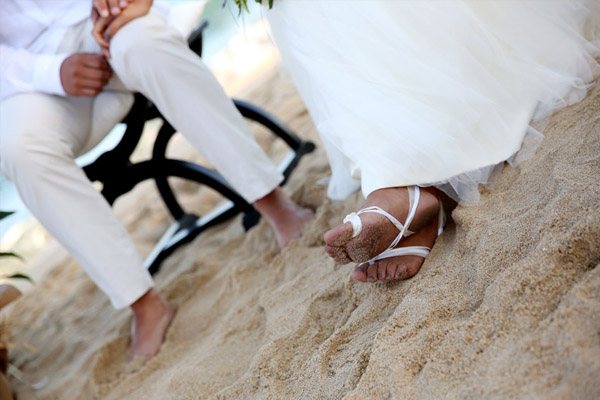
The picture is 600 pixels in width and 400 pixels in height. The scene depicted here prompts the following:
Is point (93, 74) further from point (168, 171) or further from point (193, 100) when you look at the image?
point (168, 171)

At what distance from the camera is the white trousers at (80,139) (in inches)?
71.8

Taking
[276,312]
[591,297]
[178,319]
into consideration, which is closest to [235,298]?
[178,319]

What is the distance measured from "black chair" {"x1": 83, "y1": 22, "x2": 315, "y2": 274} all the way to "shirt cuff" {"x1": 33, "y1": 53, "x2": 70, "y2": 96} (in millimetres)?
254

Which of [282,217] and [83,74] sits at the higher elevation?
[83,74]

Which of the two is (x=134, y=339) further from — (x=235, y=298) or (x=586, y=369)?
(x=586, y=369)

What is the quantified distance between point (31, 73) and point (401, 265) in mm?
1232

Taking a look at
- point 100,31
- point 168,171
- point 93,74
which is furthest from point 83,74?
point 168,171

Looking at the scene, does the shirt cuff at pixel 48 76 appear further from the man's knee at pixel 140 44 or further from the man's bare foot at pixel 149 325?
the man's bare foot at pixel 149 325

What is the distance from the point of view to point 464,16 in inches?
58.8

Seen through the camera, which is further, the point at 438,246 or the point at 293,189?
the point at 293,189

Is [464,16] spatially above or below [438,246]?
above

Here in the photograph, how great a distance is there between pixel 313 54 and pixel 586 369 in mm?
912

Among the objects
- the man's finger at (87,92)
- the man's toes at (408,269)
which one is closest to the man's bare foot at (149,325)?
the man's finger at (87,92)

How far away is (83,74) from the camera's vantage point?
75.9 inches
